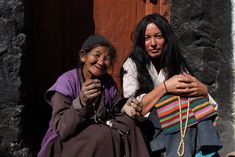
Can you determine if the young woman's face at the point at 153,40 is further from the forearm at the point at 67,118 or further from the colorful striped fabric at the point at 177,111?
the forearm at the point at 67,118

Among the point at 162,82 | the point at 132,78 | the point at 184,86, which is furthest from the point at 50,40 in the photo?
the point at 184,86

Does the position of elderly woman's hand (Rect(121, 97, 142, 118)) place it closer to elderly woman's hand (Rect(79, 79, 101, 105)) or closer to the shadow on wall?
elderly woman's hand (Rect(79, 79, 101, 105))

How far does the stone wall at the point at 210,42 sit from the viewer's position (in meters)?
3.84

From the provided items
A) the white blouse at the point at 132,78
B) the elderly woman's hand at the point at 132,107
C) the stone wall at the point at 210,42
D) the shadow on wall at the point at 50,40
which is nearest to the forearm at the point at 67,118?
the elderly woman's hand at the point at 132,107

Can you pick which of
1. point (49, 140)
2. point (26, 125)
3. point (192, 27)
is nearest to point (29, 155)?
point (26, 125)

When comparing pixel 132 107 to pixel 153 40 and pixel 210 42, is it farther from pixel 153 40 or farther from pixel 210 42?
pixel 210 42

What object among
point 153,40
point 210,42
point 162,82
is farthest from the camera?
point 210,42

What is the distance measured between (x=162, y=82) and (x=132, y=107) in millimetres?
302

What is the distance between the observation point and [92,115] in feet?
8.67

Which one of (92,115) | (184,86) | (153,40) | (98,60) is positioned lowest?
(92,115)

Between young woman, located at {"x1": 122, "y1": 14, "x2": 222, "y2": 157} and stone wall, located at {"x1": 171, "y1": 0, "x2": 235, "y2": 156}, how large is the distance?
0.82 meters

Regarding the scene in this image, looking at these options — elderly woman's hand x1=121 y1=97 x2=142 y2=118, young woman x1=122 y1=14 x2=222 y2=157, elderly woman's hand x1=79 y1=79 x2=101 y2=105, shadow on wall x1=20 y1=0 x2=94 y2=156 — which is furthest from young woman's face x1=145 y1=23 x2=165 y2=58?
shadow on wall x1=20 y1=0 x2=94 y2=156

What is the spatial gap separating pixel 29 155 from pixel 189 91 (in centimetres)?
142

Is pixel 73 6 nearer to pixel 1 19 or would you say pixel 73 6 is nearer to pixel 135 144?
pixel 1 19
